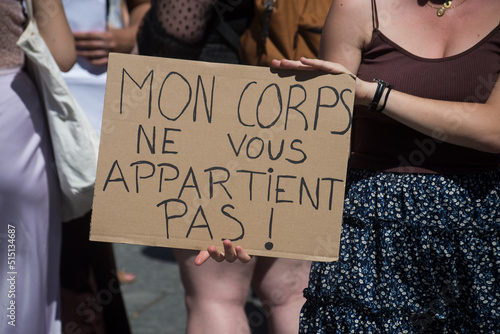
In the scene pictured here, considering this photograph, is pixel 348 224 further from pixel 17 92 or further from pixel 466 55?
pixel 17 92

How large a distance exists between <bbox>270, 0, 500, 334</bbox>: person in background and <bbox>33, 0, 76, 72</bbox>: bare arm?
99 cm

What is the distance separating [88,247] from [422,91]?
156 cm

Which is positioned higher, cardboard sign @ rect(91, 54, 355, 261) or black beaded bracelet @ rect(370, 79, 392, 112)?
black beaded bracelet @ rect(370, 79, 392, 112)

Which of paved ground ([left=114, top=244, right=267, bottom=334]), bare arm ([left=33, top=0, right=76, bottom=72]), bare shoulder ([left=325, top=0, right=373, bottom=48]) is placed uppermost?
bare shoulder ([left=325, top=0, right=373, bottom=48])

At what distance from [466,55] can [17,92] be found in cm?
143

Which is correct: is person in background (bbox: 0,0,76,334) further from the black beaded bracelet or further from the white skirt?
the black beaded bracelet

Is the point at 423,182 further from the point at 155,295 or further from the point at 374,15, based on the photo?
the point at 155,295

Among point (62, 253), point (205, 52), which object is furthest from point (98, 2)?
point (62, 253)

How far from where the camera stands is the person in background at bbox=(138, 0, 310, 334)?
239 cm

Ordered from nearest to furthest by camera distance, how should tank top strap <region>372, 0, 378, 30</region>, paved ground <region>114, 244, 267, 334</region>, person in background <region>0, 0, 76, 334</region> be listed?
tank top strap <region>372, 0, 378, 30</region> → person in background <region>0, 0, 76, 334</region> → paved ground <region>114, 244, 267, 334</region>

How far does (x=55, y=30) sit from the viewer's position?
2.35m

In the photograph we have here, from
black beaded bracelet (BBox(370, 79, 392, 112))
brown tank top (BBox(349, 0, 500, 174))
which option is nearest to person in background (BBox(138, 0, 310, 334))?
brown tank top (BBox(349, 0, 500, 174))

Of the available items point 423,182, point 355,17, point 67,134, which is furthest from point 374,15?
point 67,134

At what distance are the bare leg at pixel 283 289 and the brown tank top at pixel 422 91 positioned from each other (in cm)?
71
